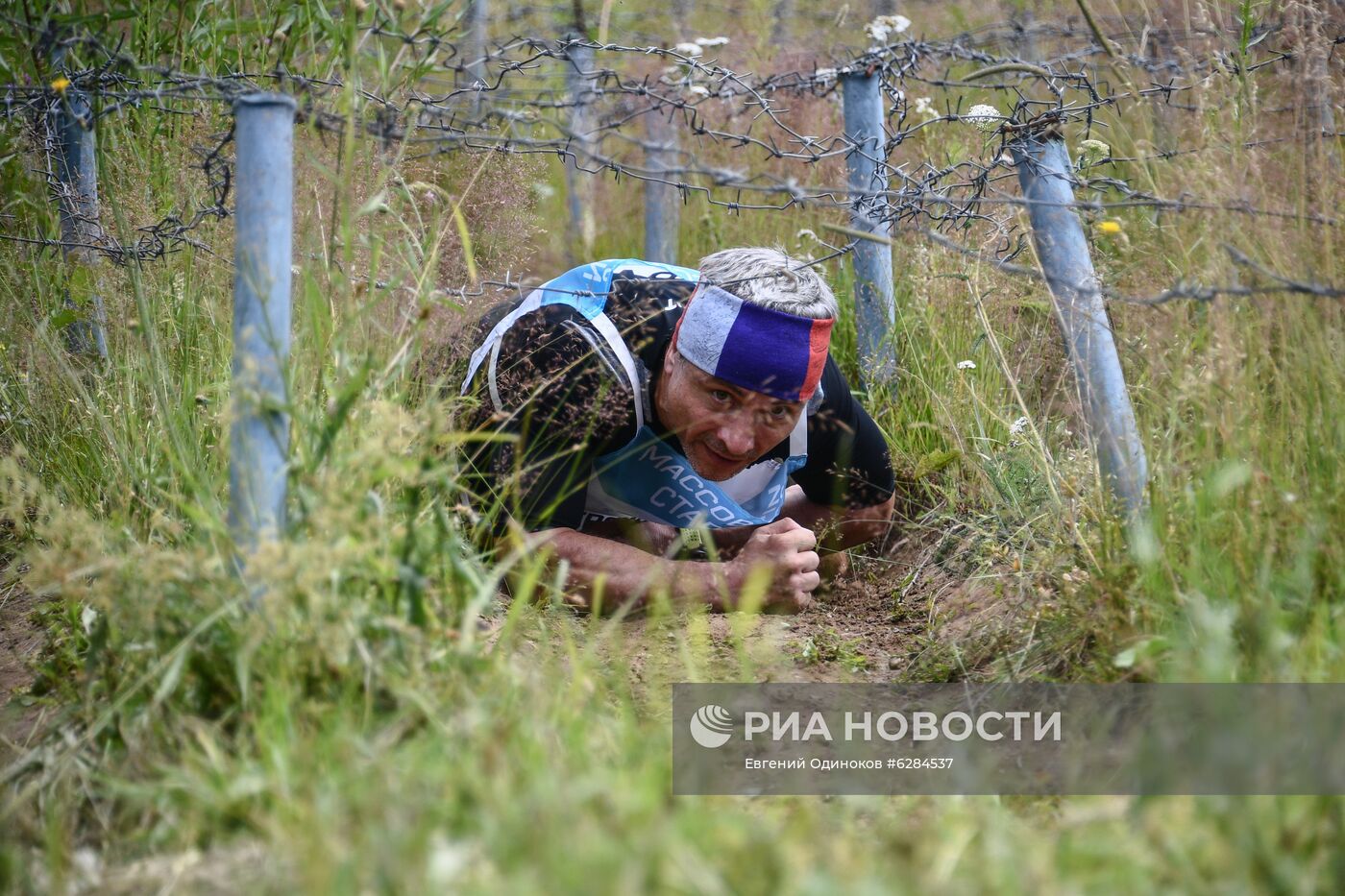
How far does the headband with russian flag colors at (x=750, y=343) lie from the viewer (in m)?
2.98

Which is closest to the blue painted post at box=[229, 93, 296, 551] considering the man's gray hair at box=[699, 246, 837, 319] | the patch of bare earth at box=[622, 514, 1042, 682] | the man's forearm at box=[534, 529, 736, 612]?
the patch of bare earth at box=[622, 514, 1042, 682]

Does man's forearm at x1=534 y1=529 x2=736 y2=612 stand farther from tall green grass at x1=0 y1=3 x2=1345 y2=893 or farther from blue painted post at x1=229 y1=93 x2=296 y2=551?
blue painted post at x1=229 y1=93 x2=296 y2=551

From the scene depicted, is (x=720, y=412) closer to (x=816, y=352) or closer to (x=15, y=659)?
(x=816, y=352)

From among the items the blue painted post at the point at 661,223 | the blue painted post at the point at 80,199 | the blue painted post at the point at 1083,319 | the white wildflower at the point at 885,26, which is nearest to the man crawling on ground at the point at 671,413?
the blue painted post at the point at 1083,319

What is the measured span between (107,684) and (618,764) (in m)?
0.89

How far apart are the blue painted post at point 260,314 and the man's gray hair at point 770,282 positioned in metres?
1.28

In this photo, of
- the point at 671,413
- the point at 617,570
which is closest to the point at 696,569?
the point at 617,570

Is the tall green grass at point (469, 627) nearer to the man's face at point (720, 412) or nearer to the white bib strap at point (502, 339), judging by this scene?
the white bib strap at point (502, 339)

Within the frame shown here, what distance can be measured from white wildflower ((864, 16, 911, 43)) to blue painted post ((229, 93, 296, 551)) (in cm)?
271

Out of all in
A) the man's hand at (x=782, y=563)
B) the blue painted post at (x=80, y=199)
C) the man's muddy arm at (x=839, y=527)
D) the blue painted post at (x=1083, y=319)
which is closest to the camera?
the blue painted post at (x=1083, y=319)

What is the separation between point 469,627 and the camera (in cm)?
186

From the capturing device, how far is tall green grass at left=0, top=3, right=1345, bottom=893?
4.88 ft

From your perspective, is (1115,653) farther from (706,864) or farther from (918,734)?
(706,864)

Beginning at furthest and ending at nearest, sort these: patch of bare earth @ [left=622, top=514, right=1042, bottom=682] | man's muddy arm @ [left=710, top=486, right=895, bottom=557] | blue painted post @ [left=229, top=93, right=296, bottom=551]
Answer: man's muddy arm @ [left=710, top=486, right=895, bottom=557], patch of bare earth @ [left=622, top=514, right=1042, bottom=682], blue painted post @ [left=229, top=93, right=296, bottom=551]
